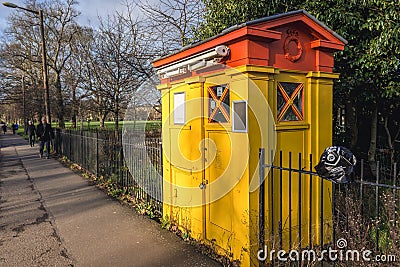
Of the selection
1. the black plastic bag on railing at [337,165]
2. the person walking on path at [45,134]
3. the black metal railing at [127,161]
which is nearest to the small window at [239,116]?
the black plastic bag on railing at [337,165]

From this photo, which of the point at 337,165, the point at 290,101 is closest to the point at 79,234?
the point at 290,101

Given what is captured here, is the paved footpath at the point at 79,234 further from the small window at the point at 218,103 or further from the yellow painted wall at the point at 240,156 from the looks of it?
the small window at the point at 218,103

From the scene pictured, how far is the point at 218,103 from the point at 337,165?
5.75 feet

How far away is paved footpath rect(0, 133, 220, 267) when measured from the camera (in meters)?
3.98

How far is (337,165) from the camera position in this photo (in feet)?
8.66

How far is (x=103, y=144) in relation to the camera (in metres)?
8.03

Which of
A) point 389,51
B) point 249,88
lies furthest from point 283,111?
point 389,51

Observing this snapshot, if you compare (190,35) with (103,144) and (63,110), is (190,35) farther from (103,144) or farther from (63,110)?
(63,110)

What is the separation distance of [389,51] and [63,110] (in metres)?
20.7

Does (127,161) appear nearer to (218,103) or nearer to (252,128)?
(218,103)

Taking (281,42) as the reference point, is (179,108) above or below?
below

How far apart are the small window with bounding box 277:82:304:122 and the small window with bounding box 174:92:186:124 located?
143 centimetres

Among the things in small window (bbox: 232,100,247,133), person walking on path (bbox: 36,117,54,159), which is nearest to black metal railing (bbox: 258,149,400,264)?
small window (bbox: 232,100,247,133)

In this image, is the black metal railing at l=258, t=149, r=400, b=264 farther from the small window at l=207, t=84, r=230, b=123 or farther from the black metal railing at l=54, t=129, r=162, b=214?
the black metal railing at l=54, t=129, r=162, b=214
